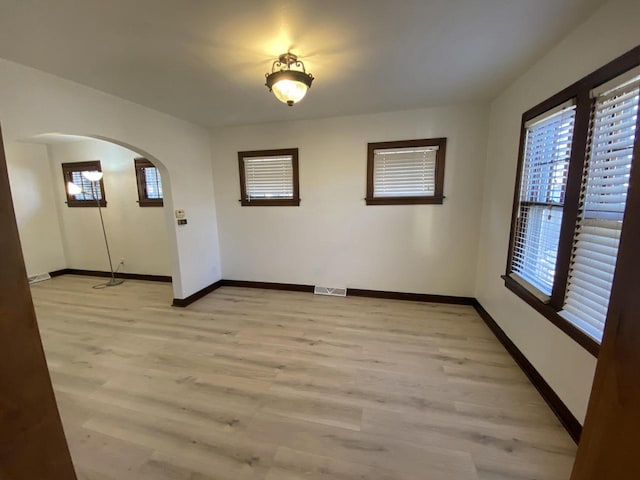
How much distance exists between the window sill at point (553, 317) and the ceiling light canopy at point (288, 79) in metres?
2.46

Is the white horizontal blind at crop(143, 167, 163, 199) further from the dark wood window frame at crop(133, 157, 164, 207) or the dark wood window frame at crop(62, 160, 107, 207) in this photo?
the dark wood window frame at crop(62, 160, 107, 207)

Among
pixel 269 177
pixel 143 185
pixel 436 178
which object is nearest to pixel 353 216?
pixel 436 178

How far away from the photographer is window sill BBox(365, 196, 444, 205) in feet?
11.1

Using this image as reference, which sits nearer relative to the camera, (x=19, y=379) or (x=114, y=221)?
(x=19, y=379)

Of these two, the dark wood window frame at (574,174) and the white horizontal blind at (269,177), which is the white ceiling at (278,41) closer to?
the dark wood window frame at (574,174)

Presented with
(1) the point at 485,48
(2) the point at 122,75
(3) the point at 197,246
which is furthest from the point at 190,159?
(1) the point at 485,48

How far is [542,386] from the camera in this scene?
1.96 meters

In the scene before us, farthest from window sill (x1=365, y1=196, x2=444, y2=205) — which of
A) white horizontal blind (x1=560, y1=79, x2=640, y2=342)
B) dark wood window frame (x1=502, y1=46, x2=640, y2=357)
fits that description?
white horizontal blind (x1=560, y1=79, x2=640, y2=342)

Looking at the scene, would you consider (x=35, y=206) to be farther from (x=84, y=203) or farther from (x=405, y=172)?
(x=405, y=172)

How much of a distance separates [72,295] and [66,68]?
Result: 347cm

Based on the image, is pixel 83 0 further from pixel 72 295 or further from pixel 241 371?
pixel 72 295

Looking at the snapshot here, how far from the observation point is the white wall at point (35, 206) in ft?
14.9

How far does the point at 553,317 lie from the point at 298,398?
75.7 inches

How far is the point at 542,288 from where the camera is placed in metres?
2.07
